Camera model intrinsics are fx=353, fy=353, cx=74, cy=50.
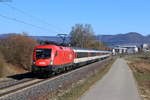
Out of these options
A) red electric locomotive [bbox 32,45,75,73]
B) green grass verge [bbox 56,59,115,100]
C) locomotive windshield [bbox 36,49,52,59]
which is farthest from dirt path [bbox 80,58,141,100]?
locomotive windshield [bbox 36,49,52,59]

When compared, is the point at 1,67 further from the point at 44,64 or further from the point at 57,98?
the point at 57,98

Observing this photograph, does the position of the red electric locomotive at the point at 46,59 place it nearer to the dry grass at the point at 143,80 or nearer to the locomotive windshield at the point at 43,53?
the locomotive windshield at the point at 43,53

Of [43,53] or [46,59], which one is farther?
[43,53]

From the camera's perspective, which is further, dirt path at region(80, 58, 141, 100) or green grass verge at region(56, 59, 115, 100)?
dirt path at region(80, 58, 141, 100)

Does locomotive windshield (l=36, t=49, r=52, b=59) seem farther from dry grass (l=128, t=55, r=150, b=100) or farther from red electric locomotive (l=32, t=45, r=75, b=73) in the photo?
dry grass (l=128, t=55, r=150, b=100)

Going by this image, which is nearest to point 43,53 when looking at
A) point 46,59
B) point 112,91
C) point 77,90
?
point 46,59

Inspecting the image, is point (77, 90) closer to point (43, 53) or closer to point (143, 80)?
point (43, 53)

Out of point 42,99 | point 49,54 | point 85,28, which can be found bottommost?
point 42,99

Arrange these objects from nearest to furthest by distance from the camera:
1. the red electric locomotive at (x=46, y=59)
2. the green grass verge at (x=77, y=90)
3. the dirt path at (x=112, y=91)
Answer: the green grass verge at (x=77, y=90) < the dirt path at (x=112, y=91) < the red electric locomotive at (x=46, y=59)

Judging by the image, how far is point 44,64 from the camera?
27.1 meters

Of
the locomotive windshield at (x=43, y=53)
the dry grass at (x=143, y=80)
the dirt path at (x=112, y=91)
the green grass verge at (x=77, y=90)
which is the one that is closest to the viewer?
the green grass verge at (x=77, y=90)

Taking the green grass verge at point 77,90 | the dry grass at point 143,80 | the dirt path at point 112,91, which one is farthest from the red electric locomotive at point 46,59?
the dry grass at point 143,80

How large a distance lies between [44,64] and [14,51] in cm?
1134

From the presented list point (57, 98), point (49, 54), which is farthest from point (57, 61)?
point (57, 98)
